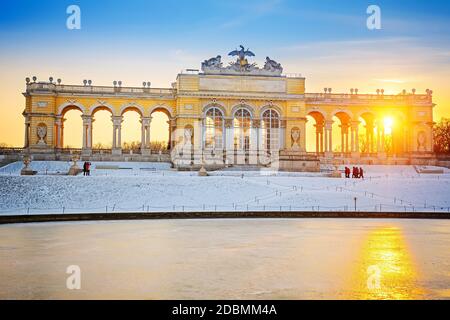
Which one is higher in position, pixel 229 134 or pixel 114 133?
pixel 114 133

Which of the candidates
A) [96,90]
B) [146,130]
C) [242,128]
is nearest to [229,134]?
[242,128]

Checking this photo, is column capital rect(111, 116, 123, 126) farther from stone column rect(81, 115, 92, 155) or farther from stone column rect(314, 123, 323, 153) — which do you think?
stone column rect(314, 123, 323, 153)

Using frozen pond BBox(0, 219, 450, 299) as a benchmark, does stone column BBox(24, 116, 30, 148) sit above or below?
above

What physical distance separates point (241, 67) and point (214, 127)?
796 centimetres

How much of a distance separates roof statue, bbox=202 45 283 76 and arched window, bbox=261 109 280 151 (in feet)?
16.0

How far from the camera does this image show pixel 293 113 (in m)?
63.3

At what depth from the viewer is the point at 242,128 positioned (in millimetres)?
62781

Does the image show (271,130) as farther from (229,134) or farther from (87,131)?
(87,131)

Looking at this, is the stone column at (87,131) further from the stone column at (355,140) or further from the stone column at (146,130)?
the stone column at (355,140)

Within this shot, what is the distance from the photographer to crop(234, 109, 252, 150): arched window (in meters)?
62.6

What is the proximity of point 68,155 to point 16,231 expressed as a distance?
3497 cm

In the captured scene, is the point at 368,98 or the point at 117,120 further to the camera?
the point at 368,98

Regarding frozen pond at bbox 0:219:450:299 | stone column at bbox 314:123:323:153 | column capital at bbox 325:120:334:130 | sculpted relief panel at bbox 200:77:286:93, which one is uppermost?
sculpted relief panel at bbox 200:77:286:93

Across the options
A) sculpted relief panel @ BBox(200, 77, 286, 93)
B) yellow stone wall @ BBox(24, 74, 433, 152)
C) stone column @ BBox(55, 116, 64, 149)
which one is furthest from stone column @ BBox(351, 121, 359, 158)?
stone column @ BBox(55, 116, 64, 149)
